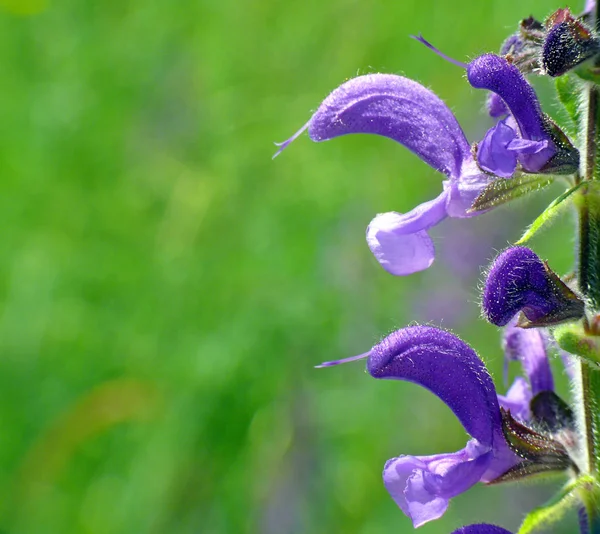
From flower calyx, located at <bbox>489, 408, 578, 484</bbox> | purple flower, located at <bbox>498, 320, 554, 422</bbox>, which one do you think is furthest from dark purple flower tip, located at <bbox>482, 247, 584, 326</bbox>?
purple flower, located at <bbox>498, 320, 554, 422</bbox>

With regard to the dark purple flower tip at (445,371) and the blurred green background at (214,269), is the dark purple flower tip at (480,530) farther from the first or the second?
the blurred green background at (214,269)

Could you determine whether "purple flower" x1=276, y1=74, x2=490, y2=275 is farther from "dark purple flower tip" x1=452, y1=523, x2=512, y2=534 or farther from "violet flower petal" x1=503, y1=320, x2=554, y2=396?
"dark purple flower tip" x1=452, y1=523, x2=512, y2=534

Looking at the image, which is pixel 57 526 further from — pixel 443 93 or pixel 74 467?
pixel 443 93

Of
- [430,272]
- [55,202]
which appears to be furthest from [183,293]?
[430,272]

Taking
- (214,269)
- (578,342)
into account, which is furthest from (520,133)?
(214,269)

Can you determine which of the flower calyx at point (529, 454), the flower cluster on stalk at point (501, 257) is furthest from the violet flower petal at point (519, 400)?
the flower calyx at point (529, 454)
